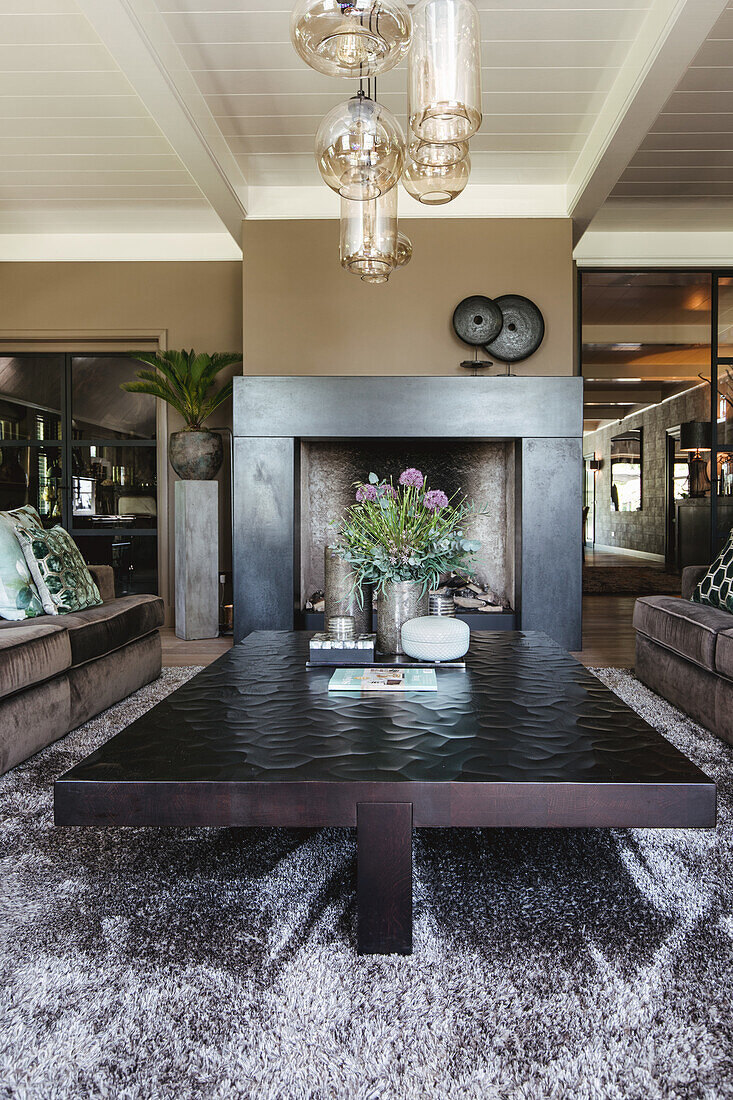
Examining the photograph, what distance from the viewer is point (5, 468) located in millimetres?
5203

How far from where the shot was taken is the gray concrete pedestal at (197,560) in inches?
173

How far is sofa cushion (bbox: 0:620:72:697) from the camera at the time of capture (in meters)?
2.03

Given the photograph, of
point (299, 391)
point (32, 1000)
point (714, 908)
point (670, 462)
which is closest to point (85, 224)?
point (299, 391)

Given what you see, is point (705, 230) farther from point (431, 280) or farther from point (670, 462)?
point (670, 462)

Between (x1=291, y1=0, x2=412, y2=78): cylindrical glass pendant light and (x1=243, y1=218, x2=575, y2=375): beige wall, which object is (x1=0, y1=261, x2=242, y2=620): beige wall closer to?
(x1=243, y1=218, x2=575, y2=375): beige wall

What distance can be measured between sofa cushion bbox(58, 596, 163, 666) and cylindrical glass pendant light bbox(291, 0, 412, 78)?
189 centimetres

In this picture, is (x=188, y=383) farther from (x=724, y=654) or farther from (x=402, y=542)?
(x=724, y=654)

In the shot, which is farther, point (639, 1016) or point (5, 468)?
point (5, 468)

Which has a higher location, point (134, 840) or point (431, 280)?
point (431, 280)

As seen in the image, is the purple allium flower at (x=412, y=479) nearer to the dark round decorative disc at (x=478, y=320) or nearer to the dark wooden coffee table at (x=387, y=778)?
the dark wooden coffee table at (x=387, y=778)

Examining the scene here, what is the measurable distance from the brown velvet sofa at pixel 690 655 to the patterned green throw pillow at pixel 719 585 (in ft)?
0.19

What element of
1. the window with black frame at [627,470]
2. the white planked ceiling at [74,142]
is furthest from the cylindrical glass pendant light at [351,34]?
the window with black frame at [627,470]

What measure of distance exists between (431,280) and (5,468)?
3418mm

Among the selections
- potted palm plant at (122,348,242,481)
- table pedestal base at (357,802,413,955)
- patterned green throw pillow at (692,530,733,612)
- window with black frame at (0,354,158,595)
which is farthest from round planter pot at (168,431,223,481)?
table pedestal base at (357,802,413,955)
